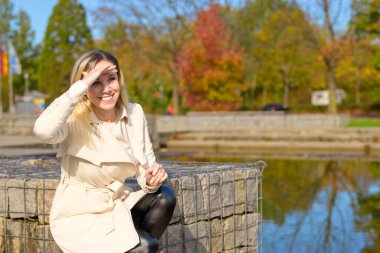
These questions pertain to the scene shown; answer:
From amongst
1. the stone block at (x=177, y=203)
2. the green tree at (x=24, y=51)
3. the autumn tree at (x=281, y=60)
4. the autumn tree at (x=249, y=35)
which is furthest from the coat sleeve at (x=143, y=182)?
the green tree at (x=24, y=51)

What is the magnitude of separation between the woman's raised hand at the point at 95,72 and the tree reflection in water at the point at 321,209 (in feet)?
11.5

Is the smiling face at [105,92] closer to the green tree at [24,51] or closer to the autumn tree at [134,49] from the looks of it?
the autumn tree at [134,49]

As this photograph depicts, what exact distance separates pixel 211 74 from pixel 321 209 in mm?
21188

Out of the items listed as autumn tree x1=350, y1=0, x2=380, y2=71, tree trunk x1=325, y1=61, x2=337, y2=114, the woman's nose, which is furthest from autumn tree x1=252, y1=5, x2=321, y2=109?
the woman's nose

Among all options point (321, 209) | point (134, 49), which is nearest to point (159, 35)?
point (134, 49)

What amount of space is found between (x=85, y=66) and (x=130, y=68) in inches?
1411

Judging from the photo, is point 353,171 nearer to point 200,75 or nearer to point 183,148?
point 183,148

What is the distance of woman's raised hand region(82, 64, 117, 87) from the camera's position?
2.78 metres

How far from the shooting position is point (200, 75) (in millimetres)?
29578

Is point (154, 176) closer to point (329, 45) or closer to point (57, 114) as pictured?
point (57, 114)

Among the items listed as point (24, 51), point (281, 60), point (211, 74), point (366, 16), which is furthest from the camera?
point (24, 51)

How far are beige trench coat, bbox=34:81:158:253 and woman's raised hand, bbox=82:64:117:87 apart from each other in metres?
0.05

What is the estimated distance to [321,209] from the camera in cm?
805

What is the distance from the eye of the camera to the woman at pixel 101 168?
2711 millimetres
